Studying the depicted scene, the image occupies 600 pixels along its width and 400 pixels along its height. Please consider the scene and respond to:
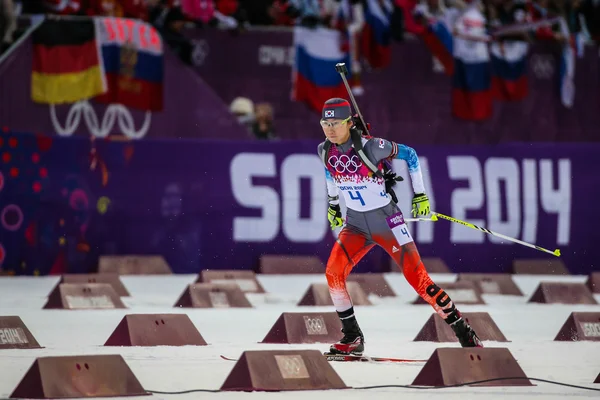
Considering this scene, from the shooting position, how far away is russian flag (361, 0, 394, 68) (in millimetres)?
24984

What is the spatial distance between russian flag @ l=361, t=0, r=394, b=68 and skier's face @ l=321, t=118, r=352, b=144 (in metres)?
13.8

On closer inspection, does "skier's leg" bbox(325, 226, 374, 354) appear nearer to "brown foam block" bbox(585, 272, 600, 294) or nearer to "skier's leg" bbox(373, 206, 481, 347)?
"skier's leg" bbox(373, 206, 481, 347)

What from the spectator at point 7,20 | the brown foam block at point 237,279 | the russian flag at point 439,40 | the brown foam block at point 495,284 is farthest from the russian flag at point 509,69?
the spectator at point 7,20

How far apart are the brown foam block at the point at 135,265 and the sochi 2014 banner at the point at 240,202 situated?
154 millimetres

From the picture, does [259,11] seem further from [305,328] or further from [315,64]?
[305,328]

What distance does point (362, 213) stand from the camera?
37.6ft

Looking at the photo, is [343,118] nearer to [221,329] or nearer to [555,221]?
[221,329]

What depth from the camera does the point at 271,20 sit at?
24.7 m

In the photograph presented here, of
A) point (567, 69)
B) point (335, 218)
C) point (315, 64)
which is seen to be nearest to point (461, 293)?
point (335, 218)

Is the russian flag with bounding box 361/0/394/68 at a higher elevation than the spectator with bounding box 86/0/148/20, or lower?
lower

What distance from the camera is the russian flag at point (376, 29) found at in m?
25.0

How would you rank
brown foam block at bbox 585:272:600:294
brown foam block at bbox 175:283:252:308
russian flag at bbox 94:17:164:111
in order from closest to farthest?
brown foam block at bbox 175:283:252:308
brown foam block at bbox 585:272:600:294
russian flag at bbox 94:17:164:111

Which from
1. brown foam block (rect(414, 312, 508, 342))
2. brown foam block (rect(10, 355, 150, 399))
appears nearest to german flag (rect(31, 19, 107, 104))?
brown foam block (rect(414, 312, 508, 342))

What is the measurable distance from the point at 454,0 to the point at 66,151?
30.5 ft
